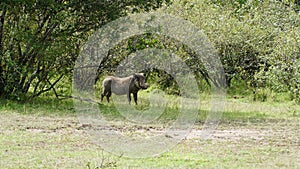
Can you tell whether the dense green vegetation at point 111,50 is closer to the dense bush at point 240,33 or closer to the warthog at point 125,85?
the dense bush at point 240,33

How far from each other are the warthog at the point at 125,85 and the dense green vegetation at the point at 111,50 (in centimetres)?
80

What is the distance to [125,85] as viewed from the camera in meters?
14.4

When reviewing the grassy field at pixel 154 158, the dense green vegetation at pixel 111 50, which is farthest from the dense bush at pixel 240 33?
the grassy field at pixel 154 158

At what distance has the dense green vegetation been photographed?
531 inches

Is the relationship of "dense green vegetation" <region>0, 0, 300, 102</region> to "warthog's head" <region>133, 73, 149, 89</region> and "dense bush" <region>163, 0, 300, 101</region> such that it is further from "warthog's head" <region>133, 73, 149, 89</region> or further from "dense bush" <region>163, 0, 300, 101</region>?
"warthog's head" <region>133, 73, 149, 89</region>

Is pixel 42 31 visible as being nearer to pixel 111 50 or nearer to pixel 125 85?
pixel 111 50

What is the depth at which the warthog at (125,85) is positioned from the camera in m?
14.1

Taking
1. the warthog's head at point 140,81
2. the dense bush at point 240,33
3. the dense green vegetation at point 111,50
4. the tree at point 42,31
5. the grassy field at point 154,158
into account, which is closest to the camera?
the grassy field at point 154,158

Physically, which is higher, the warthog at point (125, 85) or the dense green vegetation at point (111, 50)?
the dense green vegetation at point (111, 50)

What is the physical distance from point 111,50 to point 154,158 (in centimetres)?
888

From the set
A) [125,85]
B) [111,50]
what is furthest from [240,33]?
[125,85]

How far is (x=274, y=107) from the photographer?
1577 centimetres

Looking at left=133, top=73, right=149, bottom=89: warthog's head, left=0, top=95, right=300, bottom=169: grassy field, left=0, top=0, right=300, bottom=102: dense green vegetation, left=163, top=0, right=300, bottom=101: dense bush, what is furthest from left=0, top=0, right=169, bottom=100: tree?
left=163, top=0, right=300, bottom=101: dense bush

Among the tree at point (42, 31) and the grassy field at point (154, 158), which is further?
the tree at point (42, 31)
